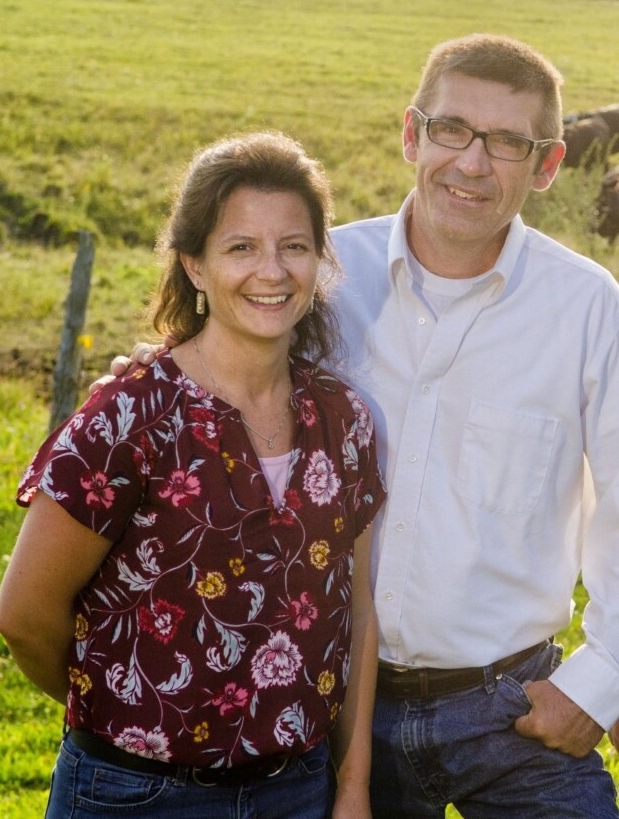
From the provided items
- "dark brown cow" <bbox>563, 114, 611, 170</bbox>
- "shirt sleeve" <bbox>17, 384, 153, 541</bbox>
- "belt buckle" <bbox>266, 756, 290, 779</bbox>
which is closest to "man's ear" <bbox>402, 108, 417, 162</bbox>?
"shirt sleeve" <bbox>17, 384, 153, 541</bbox>

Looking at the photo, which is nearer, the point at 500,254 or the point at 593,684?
the point at 593,684

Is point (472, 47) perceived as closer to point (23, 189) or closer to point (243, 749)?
point (243, 749)

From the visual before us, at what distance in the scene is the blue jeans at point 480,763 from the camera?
2998 millimetres

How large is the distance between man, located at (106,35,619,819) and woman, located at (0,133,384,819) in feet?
1.12

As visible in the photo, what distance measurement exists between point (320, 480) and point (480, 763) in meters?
0.97

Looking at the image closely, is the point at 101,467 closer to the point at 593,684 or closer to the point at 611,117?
the point at 593,684

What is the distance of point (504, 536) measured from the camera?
3.10 meters

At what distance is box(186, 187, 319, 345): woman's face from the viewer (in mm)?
2680

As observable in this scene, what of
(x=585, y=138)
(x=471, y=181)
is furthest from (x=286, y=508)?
(x=585, y=138)

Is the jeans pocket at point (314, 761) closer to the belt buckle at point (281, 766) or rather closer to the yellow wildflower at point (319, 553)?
the belt buckle at point (281, 766)

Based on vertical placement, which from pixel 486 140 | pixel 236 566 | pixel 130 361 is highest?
pixel 486 140

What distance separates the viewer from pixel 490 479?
3.08 metres

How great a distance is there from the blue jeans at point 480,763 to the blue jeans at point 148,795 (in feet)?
1.87

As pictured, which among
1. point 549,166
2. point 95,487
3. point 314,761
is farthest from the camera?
point 549,166
